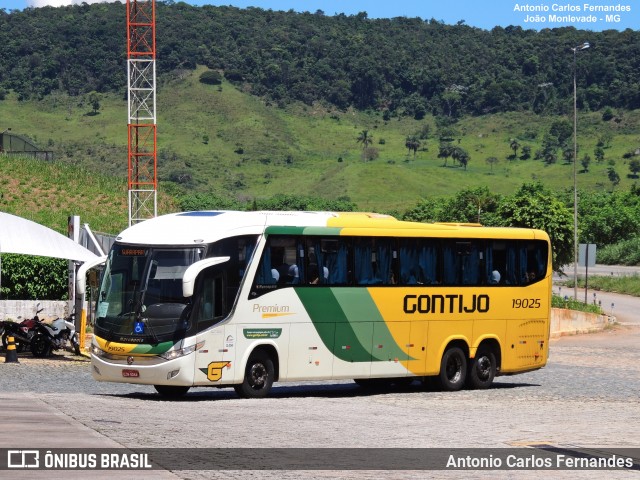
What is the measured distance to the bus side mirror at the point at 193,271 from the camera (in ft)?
67.2

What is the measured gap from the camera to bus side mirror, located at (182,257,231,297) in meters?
20.5

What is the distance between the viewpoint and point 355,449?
48.3ft

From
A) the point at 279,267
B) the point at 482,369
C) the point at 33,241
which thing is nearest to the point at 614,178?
the point at 33,241

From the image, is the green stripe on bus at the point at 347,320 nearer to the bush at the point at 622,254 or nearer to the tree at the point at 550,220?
the tree at the point at 550,220

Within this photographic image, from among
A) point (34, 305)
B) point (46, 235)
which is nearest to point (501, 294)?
point (46, 235)

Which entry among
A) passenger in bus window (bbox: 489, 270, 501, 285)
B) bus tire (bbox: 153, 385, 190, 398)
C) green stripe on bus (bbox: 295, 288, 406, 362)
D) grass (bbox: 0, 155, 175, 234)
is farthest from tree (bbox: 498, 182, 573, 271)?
bus tire (bbox: 153, 385, 190, 398)

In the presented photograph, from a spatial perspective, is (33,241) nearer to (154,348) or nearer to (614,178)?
(154,348)

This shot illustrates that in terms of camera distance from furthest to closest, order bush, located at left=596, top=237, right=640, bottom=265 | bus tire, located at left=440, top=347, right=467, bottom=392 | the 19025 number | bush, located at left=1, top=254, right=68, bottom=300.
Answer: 1. bush, located at left=596, top=237, right=640, bottom=265
2. bush, located at left=1, top=254, right=68, bottom=300
3. the 19025 number
4. bus tire, located at left=440, top=347, right=467, bottom=392

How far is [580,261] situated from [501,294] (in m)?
35.0

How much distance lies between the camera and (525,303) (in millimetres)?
27391

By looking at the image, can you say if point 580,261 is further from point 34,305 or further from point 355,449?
point 355,449

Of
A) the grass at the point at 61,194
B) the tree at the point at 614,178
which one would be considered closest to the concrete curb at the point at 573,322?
the grass at the point at 61,194

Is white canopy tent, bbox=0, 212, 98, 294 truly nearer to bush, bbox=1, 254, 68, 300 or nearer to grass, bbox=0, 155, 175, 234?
bush, bbox=1, 254, 68, 300

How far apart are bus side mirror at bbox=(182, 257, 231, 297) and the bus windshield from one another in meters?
0.22
